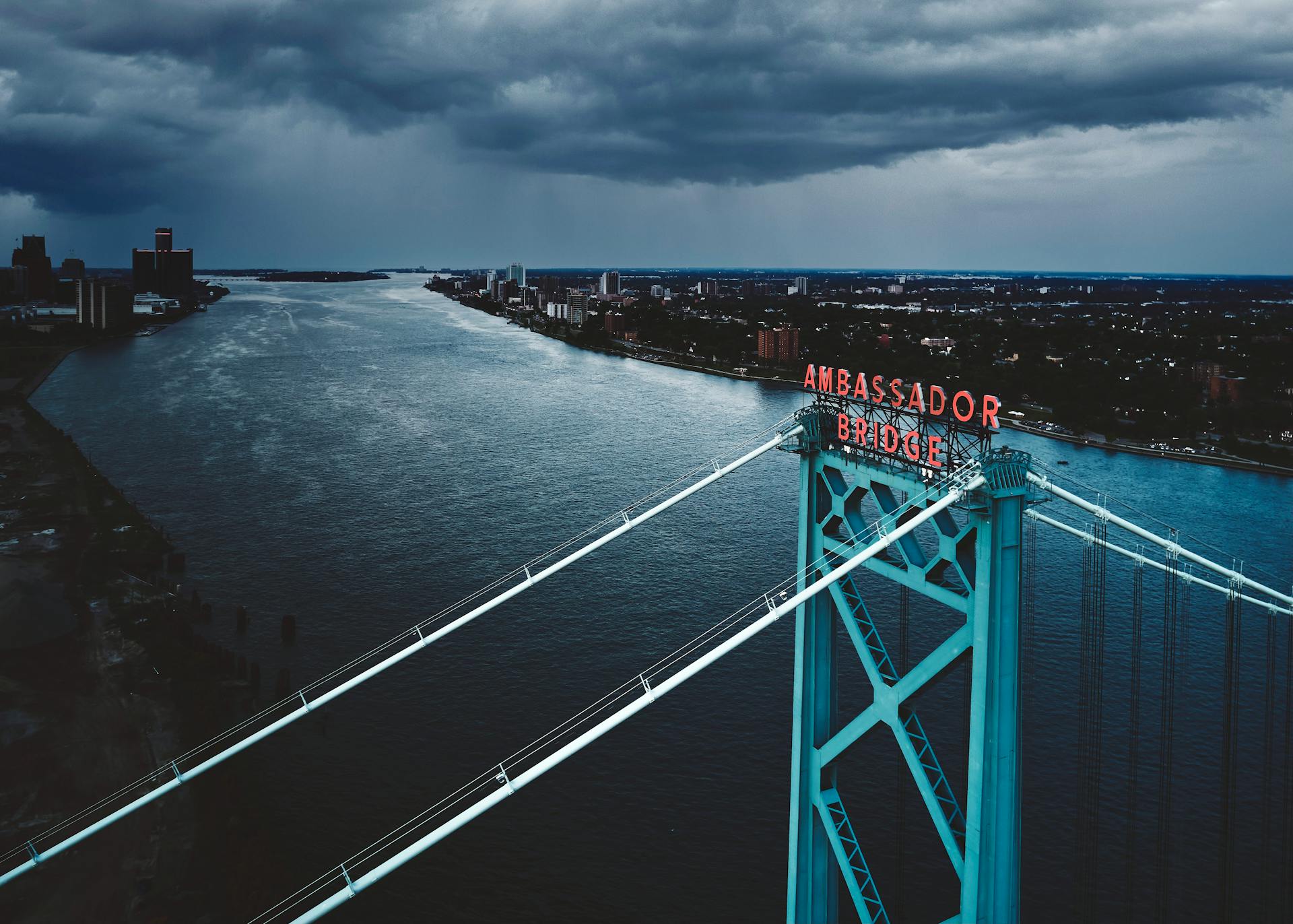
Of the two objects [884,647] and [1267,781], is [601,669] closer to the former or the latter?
[884,647]

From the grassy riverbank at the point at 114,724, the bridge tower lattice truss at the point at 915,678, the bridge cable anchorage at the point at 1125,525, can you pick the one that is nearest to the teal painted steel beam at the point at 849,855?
the bridge tower lattice truss at the point at 915,678

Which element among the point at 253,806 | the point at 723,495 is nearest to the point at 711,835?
the point at 253,806

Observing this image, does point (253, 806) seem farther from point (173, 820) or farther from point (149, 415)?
point (149, 415)

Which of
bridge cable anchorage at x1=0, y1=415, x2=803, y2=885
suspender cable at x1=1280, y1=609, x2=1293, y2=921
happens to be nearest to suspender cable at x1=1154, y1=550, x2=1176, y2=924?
suspender cable at x1=1280, y1=609, x2=1293, y2=921

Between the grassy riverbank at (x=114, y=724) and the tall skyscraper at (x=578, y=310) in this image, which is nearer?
the grassy riverbank at (x=114, y=724)

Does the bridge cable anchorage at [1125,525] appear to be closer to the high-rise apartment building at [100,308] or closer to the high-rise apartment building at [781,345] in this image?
the high-rise apartment building at [781,345]

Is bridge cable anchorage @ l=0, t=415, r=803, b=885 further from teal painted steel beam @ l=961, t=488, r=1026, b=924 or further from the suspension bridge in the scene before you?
teal painted steel beam @ l=961, t=488, r=1026, b=924
